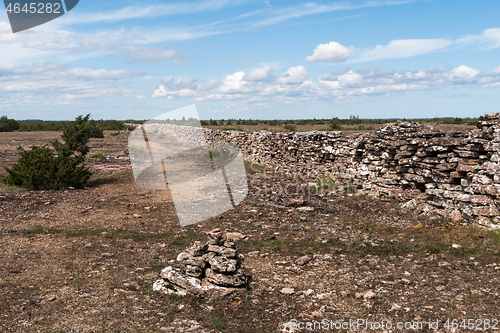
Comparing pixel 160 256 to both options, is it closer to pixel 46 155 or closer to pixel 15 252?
pixel 15 252

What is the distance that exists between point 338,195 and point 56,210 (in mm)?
9644

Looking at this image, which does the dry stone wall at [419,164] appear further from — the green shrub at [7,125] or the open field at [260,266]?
the green shrub at [7,125]

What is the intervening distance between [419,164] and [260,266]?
6.00 metres

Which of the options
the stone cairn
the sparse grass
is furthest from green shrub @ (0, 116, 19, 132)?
the sparse grass

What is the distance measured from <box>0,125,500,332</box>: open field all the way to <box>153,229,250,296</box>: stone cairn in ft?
0.63

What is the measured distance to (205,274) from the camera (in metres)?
5.68

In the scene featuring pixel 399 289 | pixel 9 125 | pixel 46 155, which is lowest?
pixel 399 289

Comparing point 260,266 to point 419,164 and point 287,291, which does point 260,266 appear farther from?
point 419,164

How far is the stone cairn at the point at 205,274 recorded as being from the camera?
5.39m

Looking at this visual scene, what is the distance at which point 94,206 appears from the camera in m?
11.0

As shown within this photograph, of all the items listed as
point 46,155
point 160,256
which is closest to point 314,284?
point 160,256

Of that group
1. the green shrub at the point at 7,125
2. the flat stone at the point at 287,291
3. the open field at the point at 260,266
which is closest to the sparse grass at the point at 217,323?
the open field at the point at 260,266

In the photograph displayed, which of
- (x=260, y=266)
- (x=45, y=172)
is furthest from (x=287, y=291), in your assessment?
(x=45, y=172)

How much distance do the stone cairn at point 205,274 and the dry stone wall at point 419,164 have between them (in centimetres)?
A: 587
